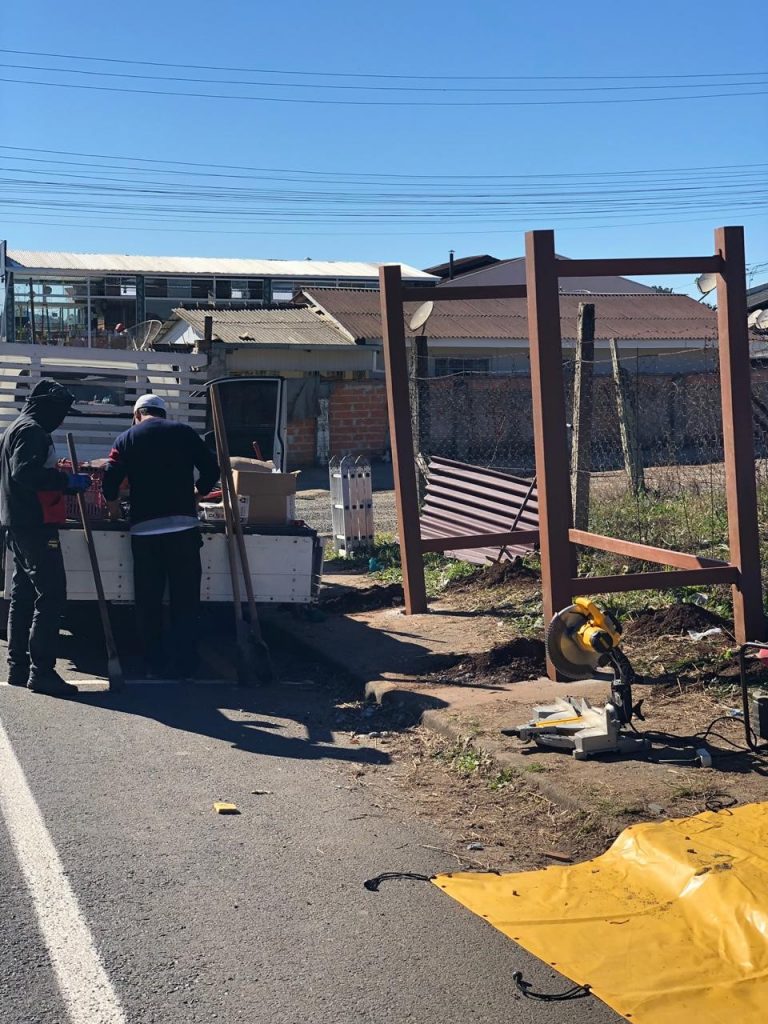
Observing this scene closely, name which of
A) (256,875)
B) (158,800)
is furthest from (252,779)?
(256,875)

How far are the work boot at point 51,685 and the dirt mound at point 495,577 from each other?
13.3ft

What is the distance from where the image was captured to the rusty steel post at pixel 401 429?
362 inches

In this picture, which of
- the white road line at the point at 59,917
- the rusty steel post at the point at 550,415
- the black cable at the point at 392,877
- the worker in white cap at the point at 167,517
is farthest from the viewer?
the worker in white cap at the point at 167,517

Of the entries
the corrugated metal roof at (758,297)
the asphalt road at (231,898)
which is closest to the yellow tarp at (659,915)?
the asphalt road at (231,898)

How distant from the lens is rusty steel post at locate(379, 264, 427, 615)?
9.20 meters

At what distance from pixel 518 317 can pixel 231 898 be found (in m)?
26.5

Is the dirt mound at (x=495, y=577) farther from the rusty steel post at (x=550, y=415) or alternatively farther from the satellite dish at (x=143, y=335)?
the satellite dish at (x=143, y=335)

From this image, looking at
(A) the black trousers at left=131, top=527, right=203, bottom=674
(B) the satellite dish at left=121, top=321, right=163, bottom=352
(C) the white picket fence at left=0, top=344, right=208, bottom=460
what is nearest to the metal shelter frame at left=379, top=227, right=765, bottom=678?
(A) the black trousers at left=131, top=527, right=203, bottom=674

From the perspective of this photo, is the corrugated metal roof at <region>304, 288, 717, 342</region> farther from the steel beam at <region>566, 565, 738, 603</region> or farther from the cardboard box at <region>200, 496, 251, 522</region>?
the steel beam at <region>566, 565, 738, 603</region>

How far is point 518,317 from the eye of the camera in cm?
2969

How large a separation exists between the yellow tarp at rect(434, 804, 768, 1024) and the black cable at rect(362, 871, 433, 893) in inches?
3.0

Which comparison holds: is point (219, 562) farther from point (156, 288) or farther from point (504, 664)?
point (156, 288)

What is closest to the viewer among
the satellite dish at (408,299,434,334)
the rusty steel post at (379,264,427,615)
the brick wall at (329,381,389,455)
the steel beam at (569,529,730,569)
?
the steel beam at (569,529,730,569)

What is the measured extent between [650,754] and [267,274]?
36759 millimetres
